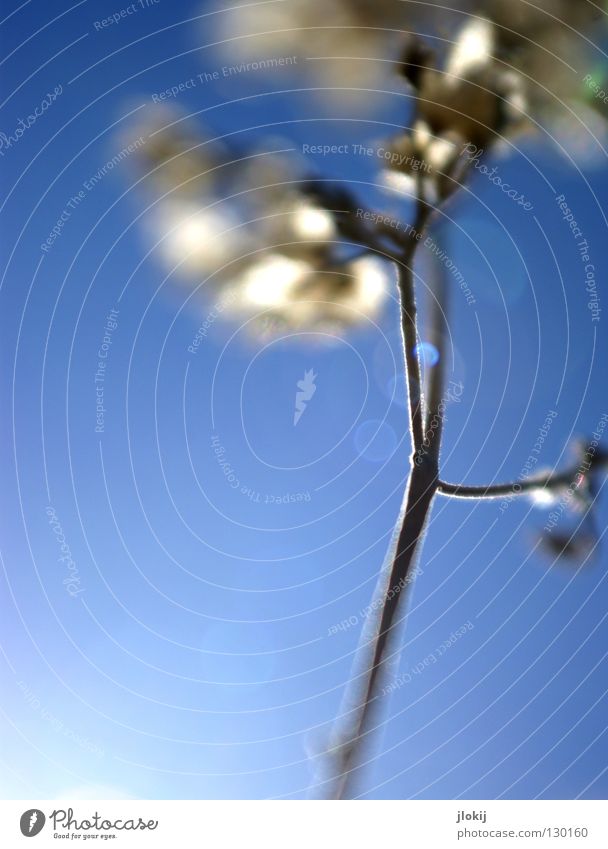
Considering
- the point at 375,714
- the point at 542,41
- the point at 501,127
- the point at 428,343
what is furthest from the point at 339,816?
the point at 542,41

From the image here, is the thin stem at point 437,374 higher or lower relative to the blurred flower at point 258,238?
lower

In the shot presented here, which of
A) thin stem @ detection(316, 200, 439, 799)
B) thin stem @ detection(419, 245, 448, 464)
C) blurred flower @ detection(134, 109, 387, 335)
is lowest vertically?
thin stem @ detection(316, 200, 439, 799)

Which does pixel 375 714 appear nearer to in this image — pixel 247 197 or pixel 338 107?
pixel 247 197

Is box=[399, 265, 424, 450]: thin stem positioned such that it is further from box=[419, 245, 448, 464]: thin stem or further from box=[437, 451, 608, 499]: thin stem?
box=[437, 451, 608, 499]: thin stem

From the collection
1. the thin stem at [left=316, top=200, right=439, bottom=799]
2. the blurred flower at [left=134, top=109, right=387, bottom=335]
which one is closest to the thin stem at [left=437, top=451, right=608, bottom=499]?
the thin stem at [left=316, top=200, right=439, bottom=799]

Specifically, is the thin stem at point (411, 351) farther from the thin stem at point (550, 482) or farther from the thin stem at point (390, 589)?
the thin stem at point (550, 482)

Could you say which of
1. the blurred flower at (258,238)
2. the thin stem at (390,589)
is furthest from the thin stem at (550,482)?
the blurred flower at (258,238)

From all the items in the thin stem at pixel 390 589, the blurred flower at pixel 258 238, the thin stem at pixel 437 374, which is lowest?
the thin stem at pixel 390 589

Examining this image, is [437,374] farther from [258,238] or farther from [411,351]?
[258,238]

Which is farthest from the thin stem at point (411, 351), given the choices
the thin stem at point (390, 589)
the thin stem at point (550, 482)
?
the thin stem at point (550, 482)

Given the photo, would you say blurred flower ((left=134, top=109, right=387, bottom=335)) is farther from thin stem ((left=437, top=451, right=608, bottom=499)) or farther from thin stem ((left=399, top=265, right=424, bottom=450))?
thin stem ((left=437, top=451, right=608, bottom=499))

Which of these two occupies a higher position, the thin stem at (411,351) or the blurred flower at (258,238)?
the blurred flower at (258,238)

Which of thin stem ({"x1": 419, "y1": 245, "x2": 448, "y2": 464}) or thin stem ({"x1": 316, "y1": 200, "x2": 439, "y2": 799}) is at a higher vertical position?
thin stem ({"x1": 419, "y1": 245, "x2": 448, "y2": 464})

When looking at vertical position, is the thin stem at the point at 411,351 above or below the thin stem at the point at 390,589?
above
